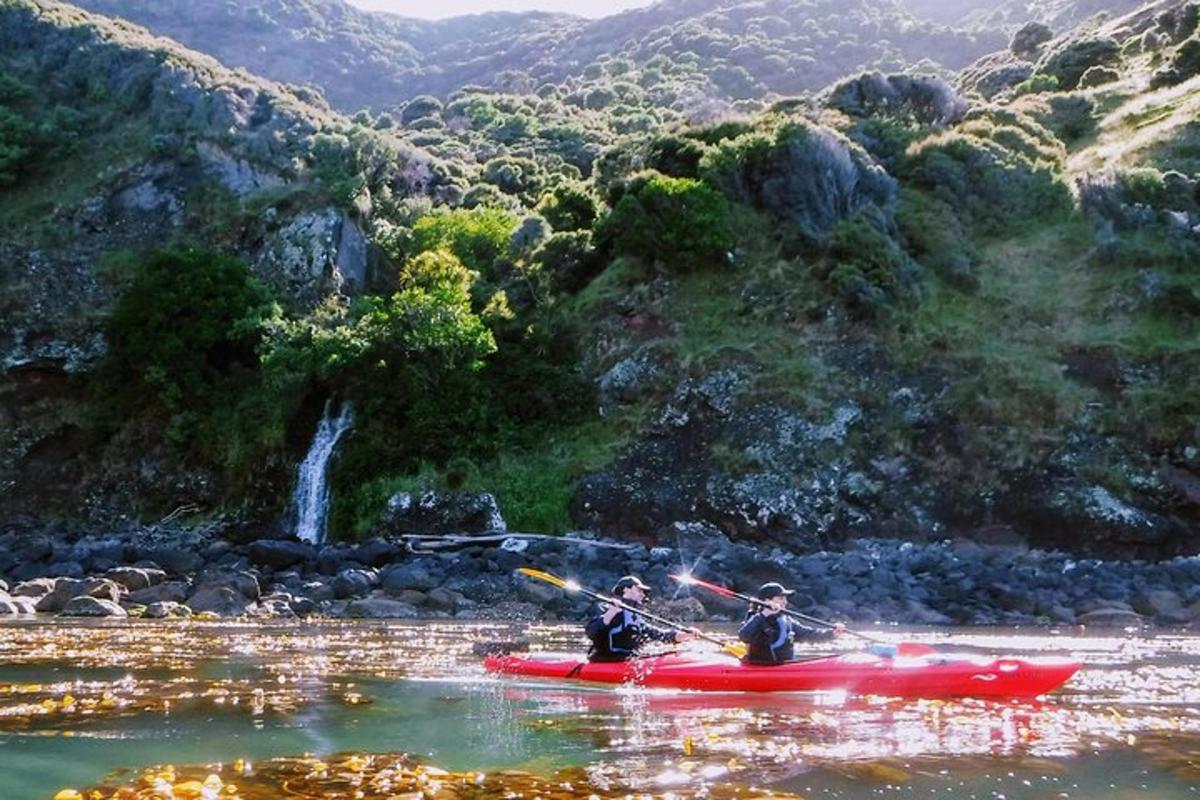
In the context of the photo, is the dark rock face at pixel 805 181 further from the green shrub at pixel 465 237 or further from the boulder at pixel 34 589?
the boulder at pixel 34 589

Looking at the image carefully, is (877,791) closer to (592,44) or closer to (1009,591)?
(1009,591)

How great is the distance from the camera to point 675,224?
35594 millimetres

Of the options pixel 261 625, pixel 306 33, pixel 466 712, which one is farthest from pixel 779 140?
pixel 306 33

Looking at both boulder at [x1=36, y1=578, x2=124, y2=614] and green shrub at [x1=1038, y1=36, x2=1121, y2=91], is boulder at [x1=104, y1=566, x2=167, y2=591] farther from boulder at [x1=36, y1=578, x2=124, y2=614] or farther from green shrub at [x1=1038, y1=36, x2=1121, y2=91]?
green shrub at [x1=1038, y1=36, x2=1121, y2=91]

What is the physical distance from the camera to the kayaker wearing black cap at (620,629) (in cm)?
1298

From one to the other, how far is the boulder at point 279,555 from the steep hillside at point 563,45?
90.2 metres

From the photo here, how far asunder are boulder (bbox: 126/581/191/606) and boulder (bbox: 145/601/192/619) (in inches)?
27.9

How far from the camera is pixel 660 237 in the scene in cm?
3553

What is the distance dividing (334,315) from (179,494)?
746cm

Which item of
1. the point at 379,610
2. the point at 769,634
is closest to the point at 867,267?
the point at 379,610

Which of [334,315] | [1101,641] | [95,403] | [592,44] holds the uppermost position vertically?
[592,44]

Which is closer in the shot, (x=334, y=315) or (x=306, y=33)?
(x=334, y=315)

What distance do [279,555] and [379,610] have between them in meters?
5.53

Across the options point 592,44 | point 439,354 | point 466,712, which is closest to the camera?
point 466,712
